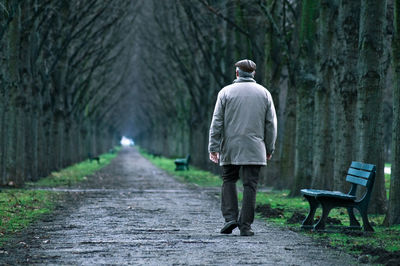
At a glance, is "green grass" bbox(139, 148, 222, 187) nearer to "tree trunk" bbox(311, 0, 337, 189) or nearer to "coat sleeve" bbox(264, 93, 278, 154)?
"tree trunk" bbox(311, 0, 337, 189)

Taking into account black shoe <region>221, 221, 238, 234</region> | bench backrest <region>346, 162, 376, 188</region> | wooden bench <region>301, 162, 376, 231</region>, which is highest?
bench backrest <region>346, 162, 376, 188</region>

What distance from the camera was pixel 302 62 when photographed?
18062 mm

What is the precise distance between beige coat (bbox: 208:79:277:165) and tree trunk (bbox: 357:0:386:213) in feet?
11.2

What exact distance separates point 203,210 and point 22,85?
9809mm

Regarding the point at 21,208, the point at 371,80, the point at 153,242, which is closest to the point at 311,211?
the point at 153,242

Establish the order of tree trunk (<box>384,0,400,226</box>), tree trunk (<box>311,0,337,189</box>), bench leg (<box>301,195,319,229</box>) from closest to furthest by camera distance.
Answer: bench leg (<box>301,195,319,229</box>), tree trunk (<box>384,0,400,226</box>), tree trunk (<box>311,0,337,189</box>)

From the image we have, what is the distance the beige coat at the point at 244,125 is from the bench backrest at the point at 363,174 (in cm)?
148

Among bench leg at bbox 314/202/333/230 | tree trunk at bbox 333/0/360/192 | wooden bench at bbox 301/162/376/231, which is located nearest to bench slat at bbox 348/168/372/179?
wooden bench at bbox 301/162/376/231

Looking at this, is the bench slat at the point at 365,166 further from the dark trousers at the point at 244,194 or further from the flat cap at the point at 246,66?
the flat cap at the point at 246,66

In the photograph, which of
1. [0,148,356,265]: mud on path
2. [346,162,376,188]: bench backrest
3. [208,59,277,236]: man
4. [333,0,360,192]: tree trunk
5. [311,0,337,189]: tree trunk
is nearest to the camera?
[0,148,356,265]: mud on path

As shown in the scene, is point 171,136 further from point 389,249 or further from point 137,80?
point 389,249

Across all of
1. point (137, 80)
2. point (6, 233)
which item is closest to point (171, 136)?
point (137, 80)

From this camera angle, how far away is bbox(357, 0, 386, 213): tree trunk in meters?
12.0

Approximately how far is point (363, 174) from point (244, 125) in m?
2.03
